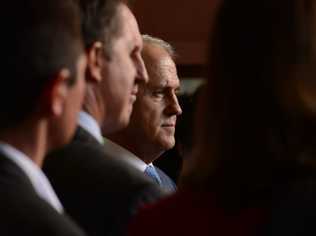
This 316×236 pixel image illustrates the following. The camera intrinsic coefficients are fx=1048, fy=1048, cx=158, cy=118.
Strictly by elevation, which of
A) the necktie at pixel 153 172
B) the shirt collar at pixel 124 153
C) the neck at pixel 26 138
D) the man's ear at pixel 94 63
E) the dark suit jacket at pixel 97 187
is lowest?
the necktie at pixel 153 172

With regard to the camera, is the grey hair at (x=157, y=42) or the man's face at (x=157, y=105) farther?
the grey hair at (x=157, y=42)

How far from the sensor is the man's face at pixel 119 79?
1987 mm

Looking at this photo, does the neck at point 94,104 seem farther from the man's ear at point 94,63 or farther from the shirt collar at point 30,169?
the shirt collar at point 30,169

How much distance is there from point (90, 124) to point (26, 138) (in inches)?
19.6

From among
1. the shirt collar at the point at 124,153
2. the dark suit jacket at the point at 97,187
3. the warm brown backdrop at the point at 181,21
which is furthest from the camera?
the warm brown backdrop at the point at 181,21

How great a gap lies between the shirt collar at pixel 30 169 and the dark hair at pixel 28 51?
0.04 metres

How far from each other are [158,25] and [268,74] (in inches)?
138

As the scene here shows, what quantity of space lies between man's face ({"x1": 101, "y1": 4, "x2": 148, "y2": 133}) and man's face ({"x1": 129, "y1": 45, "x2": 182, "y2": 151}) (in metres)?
0.91

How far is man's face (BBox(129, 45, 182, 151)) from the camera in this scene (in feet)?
9.80

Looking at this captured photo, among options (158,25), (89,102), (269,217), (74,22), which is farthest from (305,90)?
(158,25)

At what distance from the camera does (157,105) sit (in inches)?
121

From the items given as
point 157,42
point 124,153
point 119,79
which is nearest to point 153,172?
point 124,153

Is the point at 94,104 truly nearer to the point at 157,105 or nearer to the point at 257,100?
the point at 257,100

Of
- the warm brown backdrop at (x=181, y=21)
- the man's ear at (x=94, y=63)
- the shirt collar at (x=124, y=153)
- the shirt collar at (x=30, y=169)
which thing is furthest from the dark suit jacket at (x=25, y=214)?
the warm brown backdrop at (x=181, y=21)
